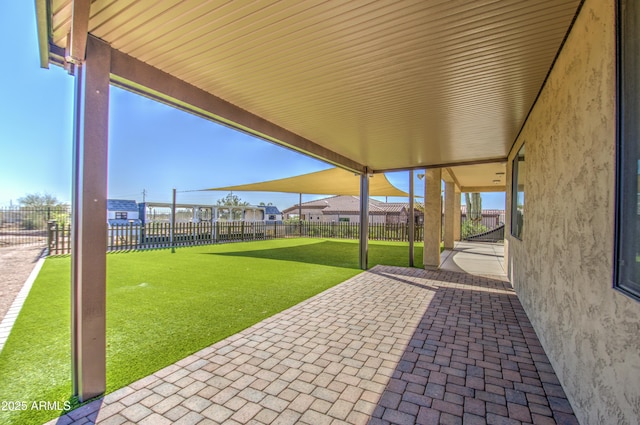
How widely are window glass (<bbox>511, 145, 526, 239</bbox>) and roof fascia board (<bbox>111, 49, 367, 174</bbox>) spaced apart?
3.83 meters

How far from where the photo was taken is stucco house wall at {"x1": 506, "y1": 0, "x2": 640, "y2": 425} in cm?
154

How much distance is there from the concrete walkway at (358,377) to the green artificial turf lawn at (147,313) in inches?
13.0

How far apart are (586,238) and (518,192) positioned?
4056 mm

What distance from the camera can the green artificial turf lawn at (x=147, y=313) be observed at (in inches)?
96.7

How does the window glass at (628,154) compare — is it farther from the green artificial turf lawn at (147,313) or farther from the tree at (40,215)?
the tree at (40,215)

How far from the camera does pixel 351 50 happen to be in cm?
250

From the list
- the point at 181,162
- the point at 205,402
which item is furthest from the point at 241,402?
the point at 181,162

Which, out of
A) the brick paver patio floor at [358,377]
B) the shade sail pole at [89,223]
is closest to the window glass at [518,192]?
the brick paver patio floor at [358,377]

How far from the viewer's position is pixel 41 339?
Answer: 319 centimetres

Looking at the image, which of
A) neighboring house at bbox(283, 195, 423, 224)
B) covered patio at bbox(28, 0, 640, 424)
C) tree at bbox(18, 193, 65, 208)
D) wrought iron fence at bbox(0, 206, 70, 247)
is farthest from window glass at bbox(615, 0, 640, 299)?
tree at bbox(18, 193, 65, 208)

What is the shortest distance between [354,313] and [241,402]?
2.33 meters

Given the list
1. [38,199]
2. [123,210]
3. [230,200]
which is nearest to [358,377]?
[123,210]

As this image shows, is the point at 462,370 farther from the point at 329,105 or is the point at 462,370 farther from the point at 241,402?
the point at 329,105

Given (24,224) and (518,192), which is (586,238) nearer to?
(518,192)
